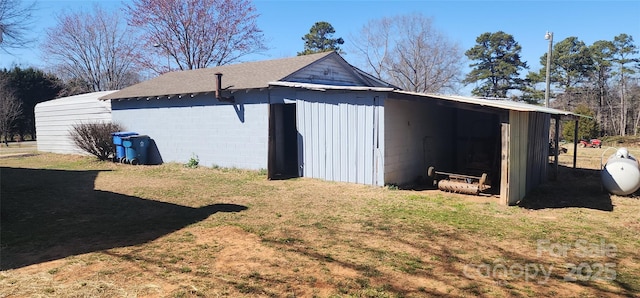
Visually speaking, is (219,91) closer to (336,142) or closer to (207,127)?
(207,127)

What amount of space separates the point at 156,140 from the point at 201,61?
669 inches

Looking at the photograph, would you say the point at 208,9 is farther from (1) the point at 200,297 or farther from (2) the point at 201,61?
(1) the point at 200,297

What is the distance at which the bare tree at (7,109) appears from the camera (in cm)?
2619

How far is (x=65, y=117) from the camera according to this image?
1861 cm

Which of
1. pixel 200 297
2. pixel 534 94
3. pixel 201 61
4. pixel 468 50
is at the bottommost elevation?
pixel 200 297

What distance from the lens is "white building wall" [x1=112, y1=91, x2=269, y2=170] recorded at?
11578mm

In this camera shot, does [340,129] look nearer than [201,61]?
Yes

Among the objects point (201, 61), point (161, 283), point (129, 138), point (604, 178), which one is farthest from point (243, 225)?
point (201, 61)

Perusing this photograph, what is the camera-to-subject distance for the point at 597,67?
1366 inches

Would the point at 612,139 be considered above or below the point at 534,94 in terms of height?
below

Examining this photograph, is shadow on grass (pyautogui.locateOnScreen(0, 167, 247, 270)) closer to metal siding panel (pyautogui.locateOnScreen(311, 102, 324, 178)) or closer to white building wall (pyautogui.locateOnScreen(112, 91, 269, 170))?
metal siding panel (pyautogui.locateOnScreen(311, 102, 324, 178))

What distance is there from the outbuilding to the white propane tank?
4.81 feet

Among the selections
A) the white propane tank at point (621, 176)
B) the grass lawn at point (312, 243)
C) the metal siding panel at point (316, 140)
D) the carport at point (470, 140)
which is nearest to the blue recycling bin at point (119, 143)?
the grass lawn at point (312, 243)

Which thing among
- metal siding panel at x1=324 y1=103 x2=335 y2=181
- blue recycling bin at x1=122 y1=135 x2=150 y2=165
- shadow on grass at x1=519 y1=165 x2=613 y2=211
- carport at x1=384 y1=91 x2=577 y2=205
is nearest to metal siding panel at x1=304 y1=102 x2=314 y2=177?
metal siding panel at x1=324 y1=103 x2=335 y2=181
